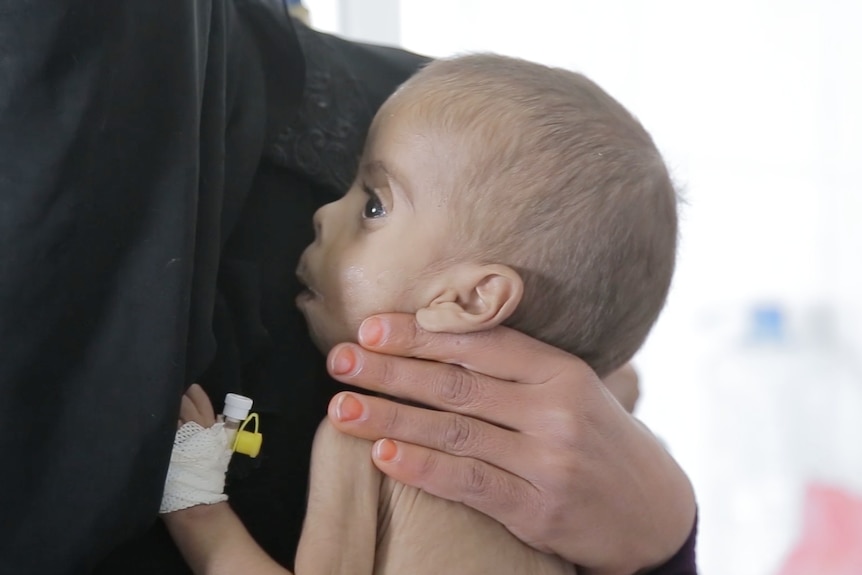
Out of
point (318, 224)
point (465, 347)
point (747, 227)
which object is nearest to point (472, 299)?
point (465, 347)

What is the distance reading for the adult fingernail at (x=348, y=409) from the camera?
700 mm

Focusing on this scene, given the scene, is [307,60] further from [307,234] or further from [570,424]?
[570,424]

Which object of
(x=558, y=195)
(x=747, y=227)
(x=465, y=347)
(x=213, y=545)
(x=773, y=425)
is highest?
Result: (x=558, y=195)

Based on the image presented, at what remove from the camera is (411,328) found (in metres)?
0.73

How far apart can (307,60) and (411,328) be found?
11.3 inches

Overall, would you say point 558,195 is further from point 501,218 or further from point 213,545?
point 213,545

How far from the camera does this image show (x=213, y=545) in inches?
26.2

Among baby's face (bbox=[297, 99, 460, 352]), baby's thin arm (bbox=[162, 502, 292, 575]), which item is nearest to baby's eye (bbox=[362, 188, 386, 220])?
baby's face (bbox=[297, 99, 460, 352])

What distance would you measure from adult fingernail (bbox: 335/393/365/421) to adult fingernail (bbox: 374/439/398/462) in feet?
0.09

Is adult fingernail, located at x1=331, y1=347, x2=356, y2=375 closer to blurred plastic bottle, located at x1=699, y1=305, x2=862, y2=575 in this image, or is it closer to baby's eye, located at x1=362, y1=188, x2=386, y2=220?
baby's eye, located at x1=362, y1=188, x2=386, y2=220

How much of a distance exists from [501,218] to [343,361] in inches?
6.2

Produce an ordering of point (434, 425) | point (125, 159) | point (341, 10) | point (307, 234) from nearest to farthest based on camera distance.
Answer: point (125, 159) → point (434, 425) → point (307, 234) → point (341, 10)

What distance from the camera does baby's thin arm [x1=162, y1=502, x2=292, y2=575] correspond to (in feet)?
2.17

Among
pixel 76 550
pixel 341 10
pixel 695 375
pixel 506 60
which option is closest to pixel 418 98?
pixel 506 60
